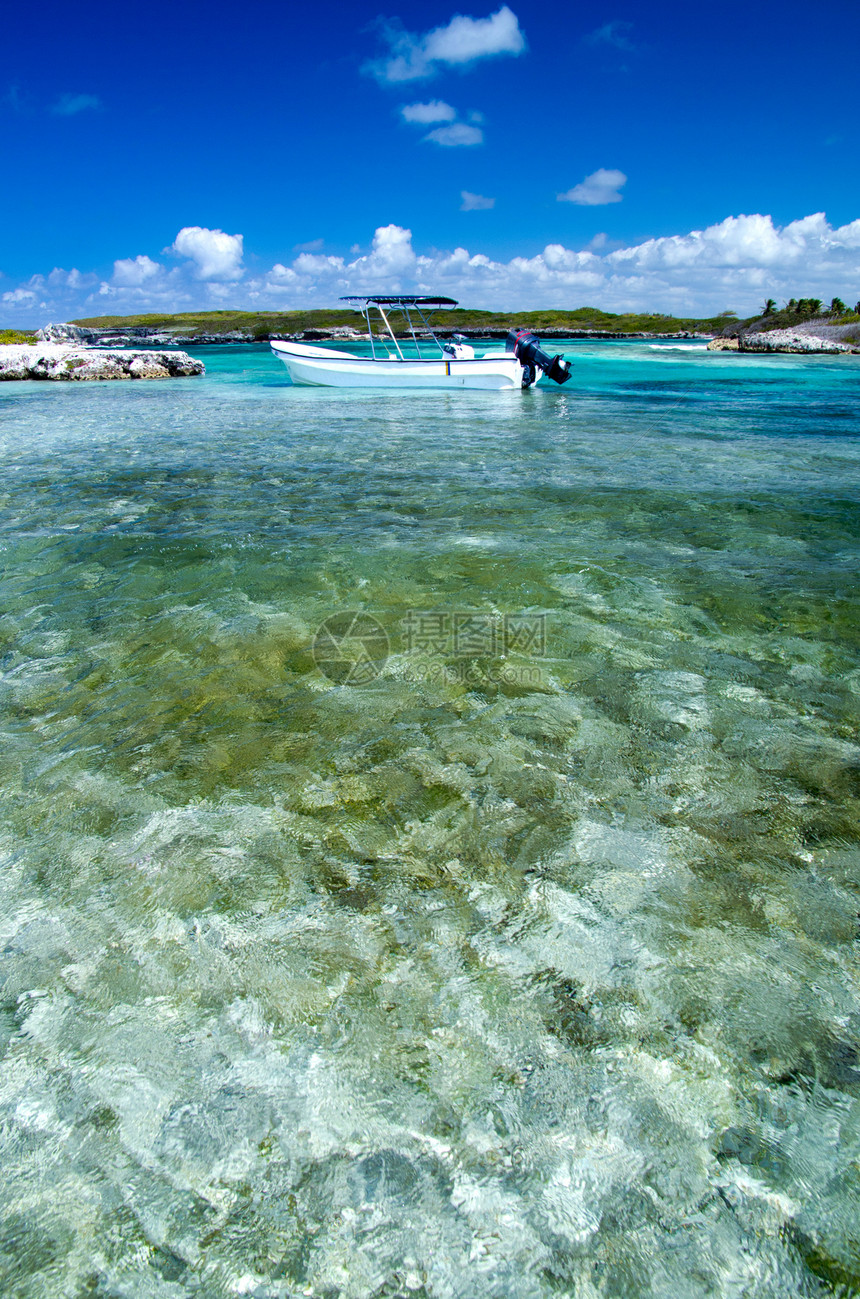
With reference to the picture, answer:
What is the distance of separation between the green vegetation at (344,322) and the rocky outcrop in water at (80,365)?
369ft

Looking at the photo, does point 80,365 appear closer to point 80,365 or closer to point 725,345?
point 80,365

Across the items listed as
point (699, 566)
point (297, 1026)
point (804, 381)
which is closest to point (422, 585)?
point (699, 566)

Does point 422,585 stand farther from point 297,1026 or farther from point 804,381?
point 804,381

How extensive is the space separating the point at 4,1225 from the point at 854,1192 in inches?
119

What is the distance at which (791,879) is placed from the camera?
3594 mm

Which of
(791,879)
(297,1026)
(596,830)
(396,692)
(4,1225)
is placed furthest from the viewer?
(396,692)

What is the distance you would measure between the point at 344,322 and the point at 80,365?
143 m

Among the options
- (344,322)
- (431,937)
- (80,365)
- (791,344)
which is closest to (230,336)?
(344,322)

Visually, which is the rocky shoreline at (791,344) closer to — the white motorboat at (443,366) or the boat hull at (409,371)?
the white motorboat at (443,366)

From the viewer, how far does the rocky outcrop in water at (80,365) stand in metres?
44.4

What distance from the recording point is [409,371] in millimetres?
34281

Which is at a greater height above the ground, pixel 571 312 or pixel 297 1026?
pixel 571 312

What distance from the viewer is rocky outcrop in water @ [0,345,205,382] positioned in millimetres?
44375

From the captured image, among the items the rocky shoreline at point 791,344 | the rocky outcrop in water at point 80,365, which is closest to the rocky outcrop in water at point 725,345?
the rocky shoreline at point 791,344
